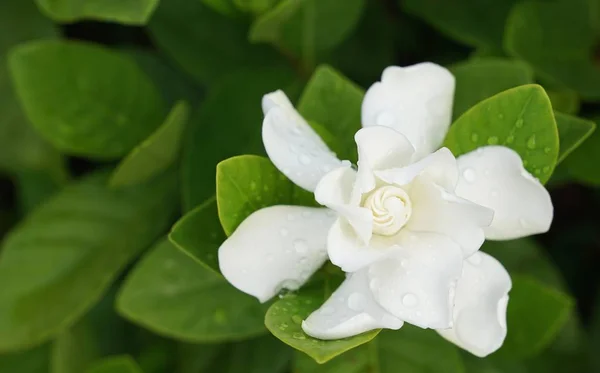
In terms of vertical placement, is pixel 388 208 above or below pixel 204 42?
above

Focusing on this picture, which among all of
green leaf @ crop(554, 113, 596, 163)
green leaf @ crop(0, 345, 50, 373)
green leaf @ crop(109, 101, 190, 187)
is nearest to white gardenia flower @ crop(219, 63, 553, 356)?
green leaf @ crop(554, 113, 596, 163)

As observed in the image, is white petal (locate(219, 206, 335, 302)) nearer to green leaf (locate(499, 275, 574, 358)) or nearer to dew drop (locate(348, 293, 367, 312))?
dew drop (locate(348, 293, 367, 312))

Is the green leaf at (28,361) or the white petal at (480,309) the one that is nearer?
the white petal at (480,309)

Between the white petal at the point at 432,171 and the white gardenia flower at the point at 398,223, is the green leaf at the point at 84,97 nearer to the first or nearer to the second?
the white gardenia flower at the point at 398,223

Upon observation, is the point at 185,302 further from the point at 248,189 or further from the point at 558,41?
the point at 558,41

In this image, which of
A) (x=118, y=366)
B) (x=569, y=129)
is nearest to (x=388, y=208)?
(x=569, y=129)

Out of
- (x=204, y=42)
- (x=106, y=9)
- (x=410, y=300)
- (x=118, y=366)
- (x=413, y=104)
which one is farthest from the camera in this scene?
(x=204, y=42)

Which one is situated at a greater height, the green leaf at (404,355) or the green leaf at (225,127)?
the green leaf at (225,127)

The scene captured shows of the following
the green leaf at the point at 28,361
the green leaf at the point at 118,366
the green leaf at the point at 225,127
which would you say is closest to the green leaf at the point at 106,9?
the green leaf at the point at 225,127
